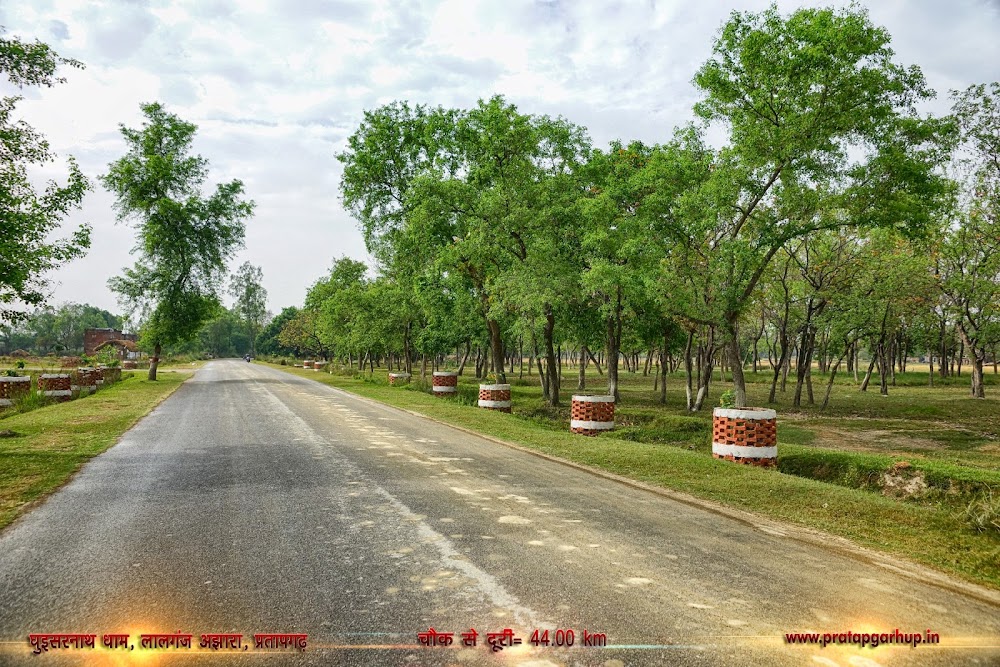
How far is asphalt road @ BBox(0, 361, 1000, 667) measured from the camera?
3.38 metres

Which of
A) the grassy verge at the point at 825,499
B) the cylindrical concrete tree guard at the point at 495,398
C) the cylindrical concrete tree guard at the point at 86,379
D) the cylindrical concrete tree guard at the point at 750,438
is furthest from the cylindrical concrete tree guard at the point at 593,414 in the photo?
the cylindrical concrete tree guard at the point at 86,379

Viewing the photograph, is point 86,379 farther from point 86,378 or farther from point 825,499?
point 825,499

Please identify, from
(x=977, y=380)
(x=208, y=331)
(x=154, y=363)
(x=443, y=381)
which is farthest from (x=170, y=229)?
(x=208, y=331)

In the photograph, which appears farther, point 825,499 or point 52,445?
point 52,445

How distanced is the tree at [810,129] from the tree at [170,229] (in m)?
Answer: 35.7

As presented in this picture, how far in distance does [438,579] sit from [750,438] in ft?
26.6

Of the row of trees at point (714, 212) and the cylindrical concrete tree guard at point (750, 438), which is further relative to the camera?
the row of trees at point (714, 212)

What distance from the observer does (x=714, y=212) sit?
701 inches

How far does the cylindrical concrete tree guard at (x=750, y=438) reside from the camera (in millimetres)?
10609

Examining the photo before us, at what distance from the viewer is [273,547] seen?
16.8ft

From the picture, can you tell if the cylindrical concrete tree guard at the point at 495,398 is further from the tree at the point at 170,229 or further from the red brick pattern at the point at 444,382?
the tree at the point at 170,229

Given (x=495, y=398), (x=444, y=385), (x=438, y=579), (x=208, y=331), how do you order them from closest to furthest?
(x=438, y=579)
(x=495, y=398)
(x=444, y=385)
(x=208, y=331)

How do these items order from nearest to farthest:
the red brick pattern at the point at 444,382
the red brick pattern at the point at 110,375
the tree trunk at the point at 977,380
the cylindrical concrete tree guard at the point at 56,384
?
the cylindrical concrete tree guard at the point at 56,384
the red brick pattern at the point at 444,382
the tree trunk at the point at 977,380
the red brick pattern at the point at 110,375

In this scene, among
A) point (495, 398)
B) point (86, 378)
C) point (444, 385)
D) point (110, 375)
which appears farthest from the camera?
point (110, 375)
